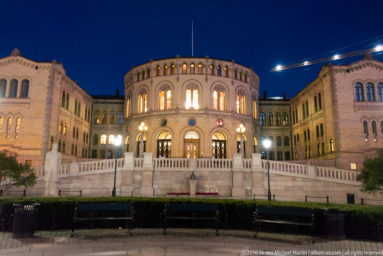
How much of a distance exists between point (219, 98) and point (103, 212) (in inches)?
1248

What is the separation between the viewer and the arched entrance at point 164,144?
3962cm

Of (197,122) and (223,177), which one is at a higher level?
(197,122)

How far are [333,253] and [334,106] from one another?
3231 centimetres

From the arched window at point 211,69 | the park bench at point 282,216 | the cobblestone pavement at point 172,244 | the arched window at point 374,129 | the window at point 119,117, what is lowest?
the cobblestone pavement at point 172,244

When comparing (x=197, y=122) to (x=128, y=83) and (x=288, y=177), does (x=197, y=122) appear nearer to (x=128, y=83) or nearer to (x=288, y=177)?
(x=128, y=83)

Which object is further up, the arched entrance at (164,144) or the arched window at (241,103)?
the arched window at (241,103)

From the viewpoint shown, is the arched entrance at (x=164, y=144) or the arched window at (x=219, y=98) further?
the arched window at (x=219, y=98)

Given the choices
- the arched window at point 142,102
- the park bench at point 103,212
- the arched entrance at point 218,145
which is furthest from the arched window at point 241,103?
the park bench at point 103,212

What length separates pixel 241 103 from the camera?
142ft

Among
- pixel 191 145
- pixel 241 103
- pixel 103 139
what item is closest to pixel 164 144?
pixel 191 145

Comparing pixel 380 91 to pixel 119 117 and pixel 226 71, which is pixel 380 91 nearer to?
pixel 226 71

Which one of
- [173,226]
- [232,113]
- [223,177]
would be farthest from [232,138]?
[173,226]

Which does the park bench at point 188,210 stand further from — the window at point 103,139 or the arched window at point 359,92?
the window at point 103,139

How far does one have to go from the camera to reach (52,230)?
36.0 ft
